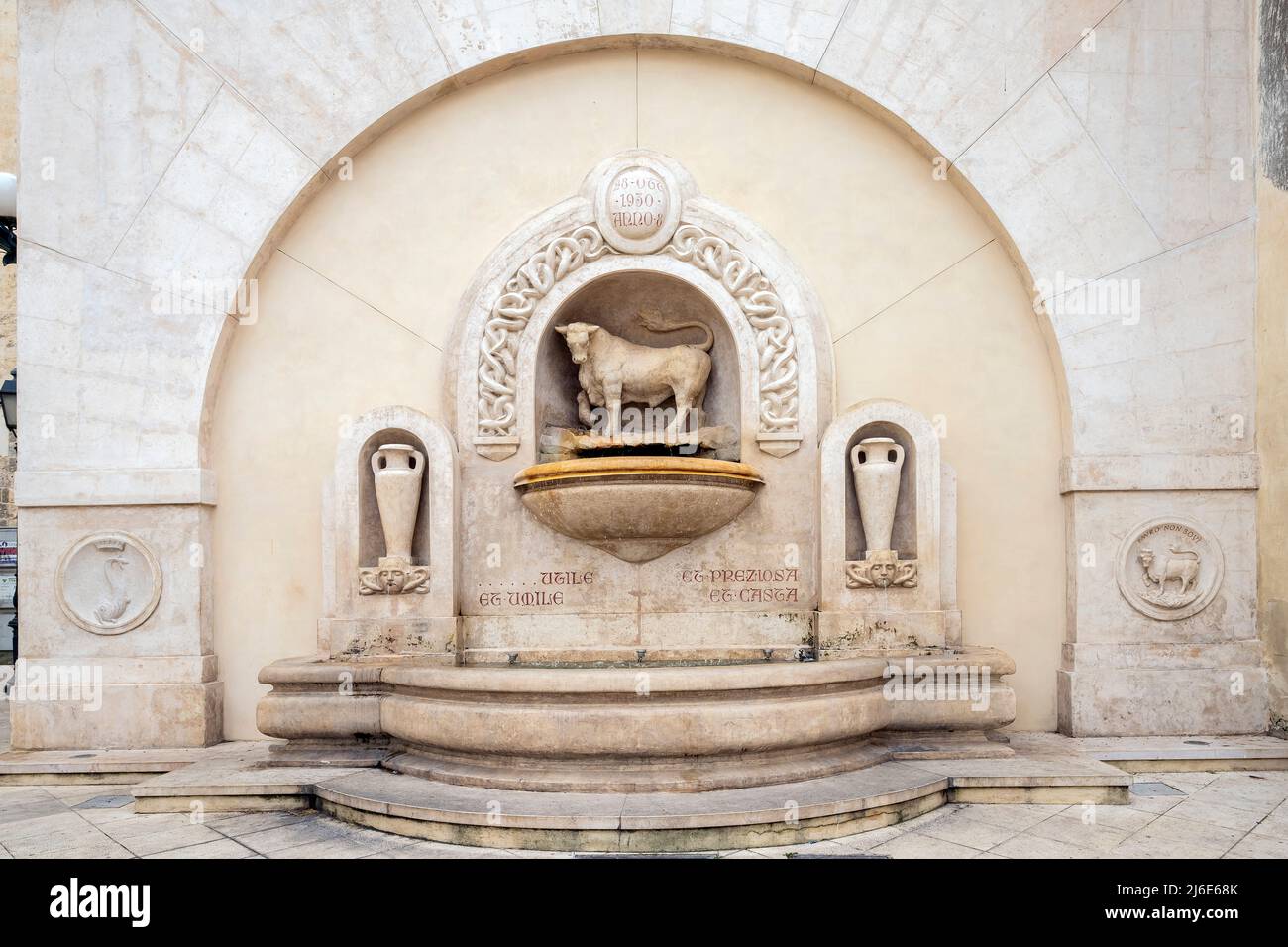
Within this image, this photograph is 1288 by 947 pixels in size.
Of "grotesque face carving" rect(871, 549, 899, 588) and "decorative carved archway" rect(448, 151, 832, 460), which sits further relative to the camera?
"decorative carved archway" rect(448, 151, 832, 460)

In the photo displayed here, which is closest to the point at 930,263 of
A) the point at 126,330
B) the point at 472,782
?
the point at 472,782

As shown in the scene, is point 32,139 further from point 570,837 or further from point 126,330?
point 570,837

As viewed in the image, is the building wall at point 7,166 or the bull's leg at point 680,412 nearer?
the bull's leg at point 680,412

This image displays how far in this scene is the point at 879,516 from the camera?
254 inches

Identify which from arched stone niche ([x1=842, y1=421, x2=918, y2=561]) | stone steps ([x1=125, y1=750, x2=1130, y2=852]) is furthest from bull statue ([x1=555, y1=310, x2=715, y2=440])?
stone steps ([x1=125, y1=750, x2=1130, y2=852])

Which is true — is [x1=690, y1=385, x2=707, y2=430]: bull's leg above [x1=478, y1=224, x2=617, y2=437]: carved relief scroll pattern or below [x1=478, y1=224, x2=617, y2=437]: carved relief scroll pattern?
below

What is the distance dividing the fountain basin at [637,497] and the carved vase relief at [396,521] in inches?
26.1

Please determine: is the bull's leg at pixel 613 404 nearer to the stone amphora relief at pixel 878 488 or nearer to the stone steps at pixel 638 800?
the stone amphora relief at pixel 878 488

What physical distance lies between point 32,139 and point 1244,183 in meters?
7.61

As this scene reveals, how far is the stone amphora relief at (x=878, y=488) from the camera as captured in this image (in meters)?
6.45

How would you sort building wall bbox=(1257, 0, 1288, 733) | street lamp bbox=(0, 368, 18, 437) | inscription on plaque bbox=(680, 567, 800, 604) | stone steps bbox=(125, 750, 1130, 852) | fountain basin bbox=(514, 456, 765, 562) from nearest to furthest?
stone steps bbox=(125, 750, 1130, 852), fountain basin bbox=(514, 456, 765, 562), building wall bbox=(1257, 0, 1288, 733), inscription on plaque bbox=(680, 567, 800, 604), street lamp bbox=(0, 368, 18, 437)

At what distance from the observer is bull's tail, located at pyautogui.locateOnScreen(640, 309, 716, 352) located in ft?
23.9

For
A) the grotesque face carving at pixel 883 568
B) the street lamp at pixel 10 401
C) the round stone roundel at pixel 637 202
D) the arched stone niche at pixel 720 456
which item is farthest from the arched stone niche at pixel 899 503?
the street lamp at pixel 10 401

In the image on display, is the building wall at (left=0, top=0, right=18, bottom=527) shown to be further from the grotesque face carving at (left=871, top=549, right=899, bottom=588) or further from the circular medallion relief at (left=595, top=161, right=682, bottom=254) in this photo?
the grotesque face carving at (left=871, top=549, right=899, bottom=588)
